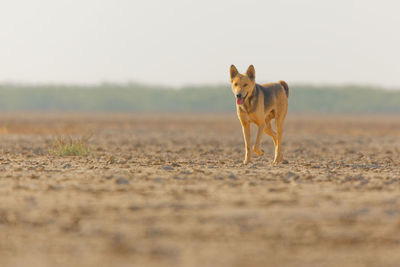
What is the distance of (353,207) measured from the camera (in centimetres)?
623

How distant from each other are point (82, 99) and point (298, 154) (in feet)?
220

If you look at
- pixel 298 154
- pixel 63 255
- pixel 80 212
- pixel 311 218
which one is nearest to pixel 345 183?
pixel 311 218

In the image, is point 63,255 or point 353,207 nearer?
point 63,255

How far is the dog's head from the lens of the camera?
10641mm

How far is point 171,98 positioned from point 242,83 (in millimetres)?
73322

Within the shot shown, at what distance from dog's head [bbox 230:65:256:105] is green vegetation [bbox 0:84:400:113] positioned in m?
60.9

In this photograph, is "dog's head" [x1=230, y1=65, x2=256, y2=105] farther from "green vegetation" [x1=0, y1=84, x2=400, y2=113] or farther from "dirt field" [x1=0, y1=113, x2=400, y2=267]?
"green vegetation" [x1=0, y1=84, x2=400, y2=113]

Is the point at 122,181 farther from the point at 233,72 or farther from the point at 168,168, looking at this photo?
the point at 233,72

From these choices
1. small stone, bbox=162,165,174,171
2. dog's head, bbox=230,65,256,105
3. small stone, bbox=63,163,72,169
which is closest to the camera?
small stone, bbox=162,165,174,171

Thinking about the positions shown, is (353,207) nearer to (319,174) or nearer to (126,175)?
(319,174)

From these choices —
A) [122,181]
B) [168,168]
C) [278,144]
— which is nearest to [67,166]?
[168,168]

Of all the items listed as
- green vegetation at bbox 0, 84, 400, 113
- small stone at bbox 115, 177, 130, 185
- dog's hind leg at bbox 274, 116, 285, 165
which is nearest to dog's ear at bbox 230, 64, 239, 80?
dog's hind leg at bbox 274, 116, 285, 165

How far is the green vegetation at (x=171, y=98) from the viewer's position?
7488 centimetres

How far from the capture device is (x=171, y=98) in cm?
8375
